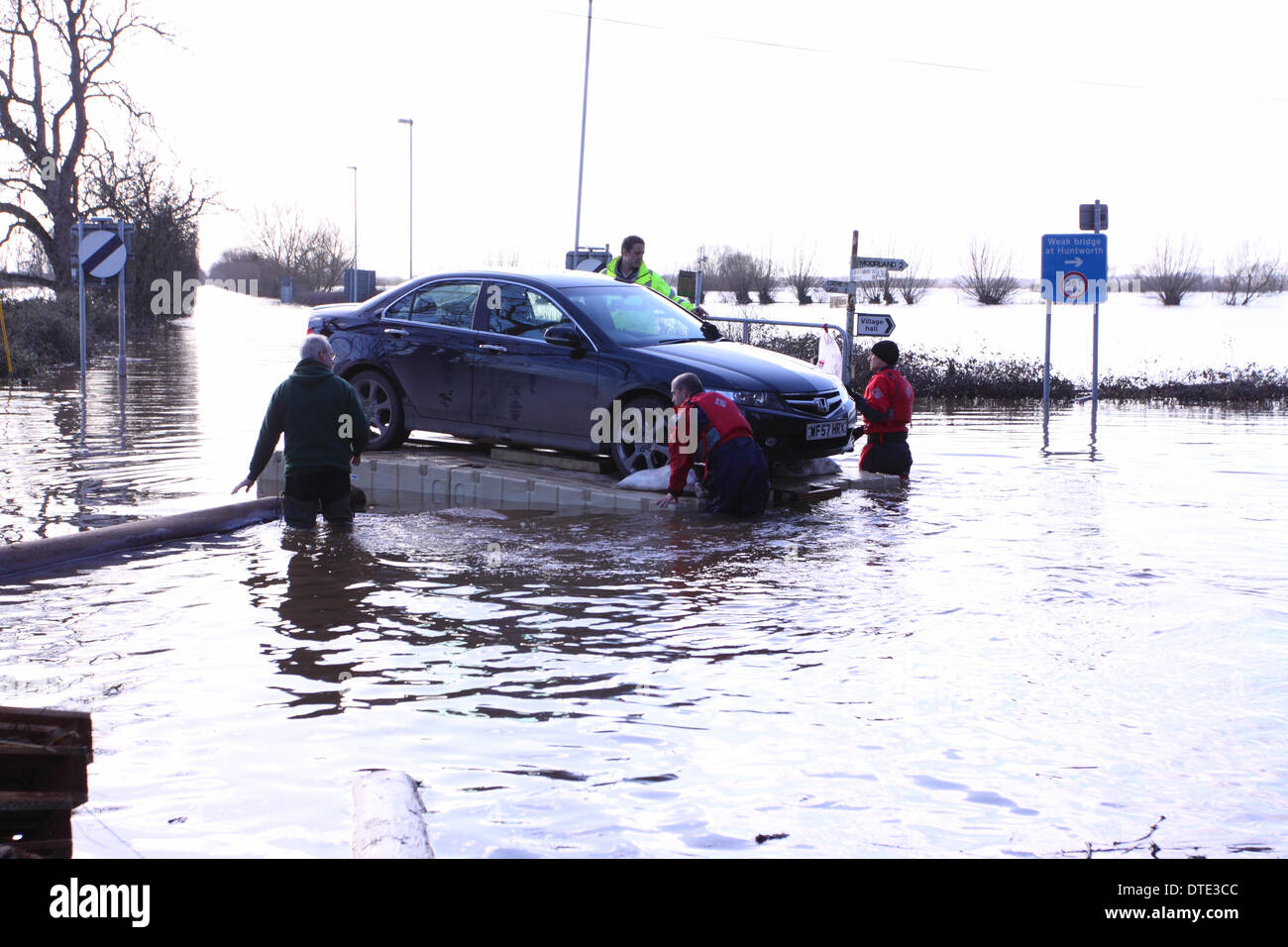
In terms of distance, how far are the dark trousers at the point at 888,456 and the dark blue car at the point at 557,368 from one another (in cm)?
116

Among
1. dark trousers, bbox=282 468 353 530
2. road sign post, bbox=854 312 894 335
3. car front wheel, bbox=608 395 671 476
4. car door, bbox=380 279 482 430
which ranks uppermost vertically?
road sign post, bbox=854 312 894 335

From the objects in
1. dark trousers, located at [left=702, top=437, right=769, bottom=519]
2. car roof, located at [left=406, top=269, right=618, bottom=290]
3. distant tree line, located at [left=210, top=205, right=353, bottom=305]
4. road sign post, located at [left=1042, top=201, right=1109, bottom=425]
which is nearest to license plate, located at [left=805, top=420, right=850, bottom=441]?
dark trousers, located at [left=702, top=437, right=769, bottom=519]

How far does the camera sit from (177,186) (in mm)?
50312

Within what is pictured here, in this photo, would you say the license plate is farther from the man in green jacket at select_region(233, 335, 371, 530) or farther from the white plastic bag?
the white plastic bag

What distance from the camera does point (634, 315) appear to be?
38.0 feet

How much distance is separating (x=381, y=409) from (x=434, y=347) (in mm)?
881

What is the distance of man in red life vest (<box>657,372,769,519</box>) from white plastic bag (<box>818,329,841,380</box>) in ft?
21.3

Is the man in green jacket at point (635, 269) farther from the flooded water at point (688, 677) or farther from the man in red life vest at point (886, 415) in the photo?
the flooded water at point (688, 677)

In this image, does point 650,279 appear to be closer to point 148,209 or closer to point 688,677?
point 688,677

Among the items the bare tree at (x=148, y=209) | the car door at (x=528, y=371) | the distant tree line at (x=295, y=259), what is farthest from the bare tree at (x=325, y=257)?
the car door at (x=528, y=371)

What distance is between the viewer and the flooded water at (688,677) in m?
4.27

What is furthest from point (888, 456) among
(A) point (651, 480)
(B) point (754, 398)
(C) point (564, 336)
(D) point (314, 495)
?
(D) point (314, 495)

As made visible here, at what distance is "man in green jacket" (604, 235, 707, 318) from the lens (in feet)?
44.2
